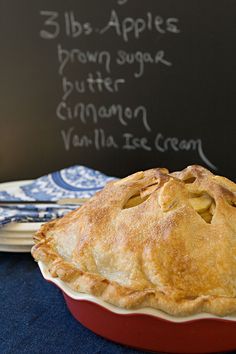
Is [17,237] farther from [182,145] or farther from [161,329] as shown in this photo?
[182,145]

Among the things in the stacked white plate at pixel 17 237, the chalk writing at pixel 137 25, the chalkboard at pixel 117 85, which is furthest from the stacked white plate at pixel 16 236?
the chalk writing at pixel 137 25

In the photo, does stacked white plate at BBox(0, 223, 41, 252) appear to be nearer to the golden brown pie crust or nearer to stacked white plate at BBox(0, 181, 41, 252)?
stacked white plate at BBox(0, 181, 41, 252)

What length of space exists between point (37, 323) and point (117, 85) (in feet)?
4.42

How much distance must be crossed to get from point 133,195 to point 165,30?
1.19 m

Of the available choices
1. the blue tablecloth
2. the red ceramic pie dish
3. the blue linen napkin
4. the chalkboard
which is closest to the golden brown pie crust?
the red ceramic pie dish

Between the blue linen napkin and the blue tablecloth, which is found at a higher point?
the blue linen napkin

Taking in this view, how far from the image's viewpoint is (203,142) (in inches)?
82.0

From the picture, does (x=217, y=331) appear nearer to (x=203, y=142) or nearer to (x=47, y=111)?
(x=203, y=142)

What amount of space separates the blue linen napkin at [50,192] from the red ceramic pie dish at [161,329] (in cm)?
45

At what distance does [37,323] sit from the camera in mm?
933

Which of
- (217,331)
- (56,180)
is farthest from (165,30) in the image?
(217,331)

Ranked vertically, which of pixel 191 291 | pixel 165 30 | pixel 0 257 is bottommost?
pixel 0 257

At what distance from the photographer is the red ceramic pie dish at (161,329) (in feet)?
2.49

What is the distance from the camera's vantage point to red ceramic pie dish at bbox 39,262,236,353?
29.9 inches
